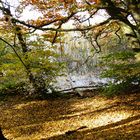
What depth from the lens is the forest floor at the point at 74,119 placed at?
378 inches

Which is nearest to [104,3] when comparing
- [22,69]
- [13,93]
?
[22,69]

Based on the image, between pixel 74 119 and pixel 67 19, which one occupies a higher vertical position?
pixel 67 19

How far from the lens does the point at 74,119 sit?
12.2 meters

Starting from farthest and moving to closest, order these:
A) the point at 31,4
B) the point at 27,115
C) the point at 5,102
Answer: the point at 5,102 < the point at 31,4 < the point at 27,115

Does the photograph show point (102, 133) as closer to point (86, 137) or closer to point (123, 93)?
point (86, 137)

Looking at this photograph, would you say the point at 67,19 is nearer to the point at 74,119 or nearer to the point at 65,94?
the point at 74,119

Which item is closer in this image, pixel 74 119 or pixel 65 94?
pixel 74 119

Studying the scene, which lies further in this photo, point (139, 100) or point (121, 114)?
point (139, 100)

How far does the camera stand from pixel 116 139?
840 centimetres

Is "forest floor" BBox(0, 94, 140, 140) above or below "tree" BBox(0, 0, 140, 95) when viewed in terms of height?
below

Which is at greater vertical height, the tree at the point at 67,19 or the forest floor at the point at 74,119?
the tree at the point at 67,19

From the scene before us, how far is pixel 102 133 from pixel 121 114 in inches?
84.0

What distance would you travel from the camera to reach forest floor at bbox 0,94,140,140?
378 inches

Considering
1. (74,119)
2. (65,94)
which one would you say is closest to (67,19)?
(74,119)
